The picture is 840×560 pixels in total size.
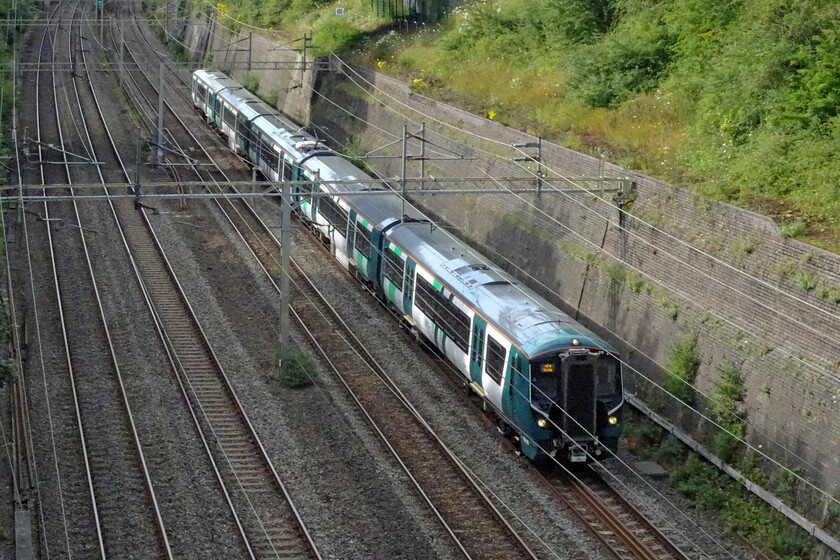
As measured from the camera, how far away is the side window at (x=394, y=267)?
21.2 m

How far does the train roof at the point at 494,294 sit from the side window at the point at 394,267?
317 mm

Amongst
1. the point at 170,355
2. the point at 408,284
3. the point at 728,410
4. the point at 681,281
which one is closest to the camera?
the point at 728,410

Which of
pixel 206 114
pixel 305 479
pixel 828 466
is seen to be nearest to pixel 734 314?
pixel 828 466

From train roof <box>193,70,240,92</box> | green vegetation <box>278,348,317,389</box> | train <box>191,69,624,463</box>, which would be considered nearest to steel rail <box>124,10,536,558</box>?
green vegetation <box>278,348,317,389</box>

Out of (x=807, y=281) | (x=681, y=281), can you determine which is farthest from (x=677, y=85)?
(x=807, y=281)

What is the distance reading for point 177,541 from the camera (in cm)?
1384

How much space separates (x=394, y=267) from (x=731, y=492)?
8817 millimetres

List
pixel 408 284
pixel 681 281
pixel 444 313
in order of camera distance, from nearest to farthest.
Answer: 1. pixel 681 281
2. pixel 444 313
3. pixel 408 284

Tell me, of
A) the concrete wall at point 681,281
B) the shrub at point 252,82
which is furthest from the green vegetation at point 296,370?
the shrub at point 252,82

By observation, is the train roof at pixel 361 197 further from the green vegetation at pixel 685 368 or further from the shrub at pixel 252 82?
the shrub at pixel 252 82

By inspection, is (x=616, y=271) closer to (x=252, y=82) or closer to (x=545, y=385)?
(x=545, y=385)

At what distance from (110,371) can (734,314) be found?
38.8 feet

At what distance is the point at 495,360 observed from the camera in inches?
662

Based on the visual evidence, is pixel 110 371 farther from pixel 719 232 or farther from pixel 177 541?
pixel 719 232
